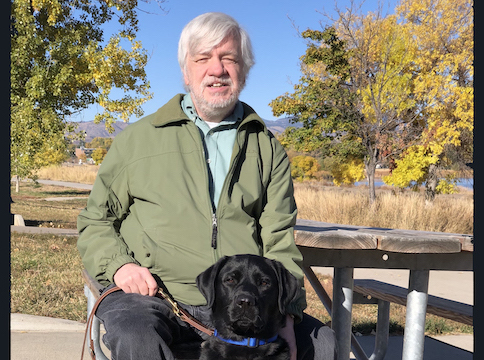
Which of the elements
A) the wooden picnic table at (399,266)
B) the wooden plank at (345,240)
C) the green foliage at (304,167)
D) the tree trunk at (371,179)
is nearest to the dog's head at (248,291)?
the wooden plank at (345,240)

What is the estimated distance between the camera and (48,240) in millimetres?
8672

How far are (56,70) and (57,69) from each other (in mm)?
29

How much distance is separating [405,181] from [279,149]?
1391cm

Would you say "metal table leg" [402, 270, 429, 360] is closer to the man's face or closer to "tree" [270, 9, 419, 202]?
the man's face

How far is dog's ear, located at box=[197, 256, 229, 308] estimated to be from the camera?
7.15 feet

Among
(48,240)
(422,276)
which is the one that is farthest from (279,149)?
(48,240)

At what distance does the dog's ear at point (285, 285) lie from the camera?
2209 mm

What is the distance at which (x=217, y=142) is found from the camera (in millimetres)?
2625

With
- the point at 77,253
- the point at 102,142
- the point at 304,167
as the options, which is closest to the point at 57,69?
the point at 77,253

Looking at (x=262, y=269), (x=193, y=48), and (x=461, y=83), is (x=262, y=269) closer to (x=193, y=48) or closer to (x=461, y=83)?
(x=193, y=48)

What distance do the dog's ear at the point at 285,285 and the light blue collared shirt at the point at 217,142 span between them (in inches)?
17.2

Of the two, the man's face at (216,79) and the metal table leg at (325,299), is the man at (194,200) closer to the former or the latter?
the man's face at (216,79)

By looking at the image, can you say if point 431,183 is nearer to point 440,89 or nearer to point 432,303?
point 440,89

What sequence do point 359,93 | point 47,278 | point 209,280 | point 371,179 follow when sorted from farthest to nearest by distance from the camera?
point 359,93 < point 371,179 < point 47,278 < point 209,280
